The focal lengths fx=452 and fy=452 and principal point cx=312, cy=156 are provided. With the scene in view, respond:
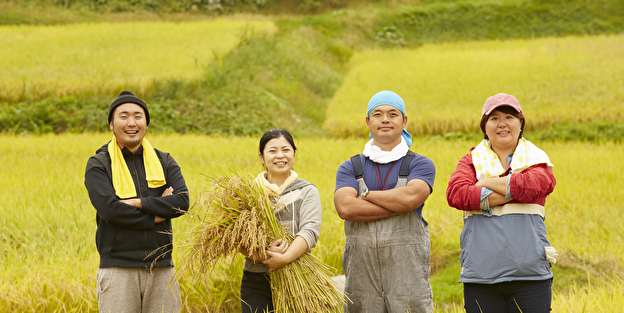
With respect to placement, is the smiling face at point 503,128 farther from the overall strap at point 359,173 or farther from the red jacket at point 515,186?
the overall strap at point 359,173

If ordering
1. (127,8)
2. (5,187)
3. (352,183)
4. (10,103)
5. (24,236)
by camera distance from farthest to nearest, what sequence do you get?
1. (127,8)
2. (10,103)
3. (5,187)
4. (24,236)
5. (352,183)

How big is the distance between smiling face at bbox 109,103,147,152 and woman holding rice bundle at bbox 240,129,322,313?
858 mm

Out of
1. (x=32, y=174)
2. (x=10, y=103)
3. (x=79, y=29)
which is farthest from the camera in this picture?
(x=79, y=29)

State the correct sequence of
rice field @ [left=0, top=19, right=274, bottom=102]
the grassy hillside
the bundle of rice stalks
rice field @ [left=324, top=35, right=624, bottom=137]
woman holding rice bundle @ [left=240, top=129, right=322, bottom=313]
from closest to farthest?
the bundle of rice stalks, woman holding rice bundle @ [left=240, top=129, right=322, bottom=313], the grassy hillside, rice field @ [left=324, top=35, right=624, bottom=137], rice field @ [left=0, top=19, right=274, bottom=102]

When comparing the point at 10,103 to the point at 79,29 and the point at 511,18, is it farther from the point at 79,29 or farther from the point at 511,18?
the point at 511,18

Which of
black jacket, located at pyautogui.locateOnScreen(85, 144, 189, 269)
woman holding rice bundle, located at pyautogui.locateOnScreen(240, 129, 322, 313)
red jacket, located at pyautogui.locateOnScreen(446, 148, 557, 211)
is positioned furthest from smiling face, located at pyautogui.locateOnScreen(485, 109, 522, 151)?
black jacket, located at pyautogui.locateOnScreen(85, 144, 189, 269)

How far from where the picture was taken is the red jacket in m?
2.60

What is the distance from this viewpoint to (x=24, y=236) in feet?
15.6

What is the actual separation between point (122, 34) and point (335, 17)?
14.9 m

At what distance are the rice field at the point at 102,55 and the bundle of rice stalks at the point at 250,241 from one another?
40.5ft

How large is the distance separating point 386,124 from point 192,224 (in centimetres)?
188

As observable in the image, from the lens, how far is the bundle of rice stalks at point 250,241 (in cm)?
271

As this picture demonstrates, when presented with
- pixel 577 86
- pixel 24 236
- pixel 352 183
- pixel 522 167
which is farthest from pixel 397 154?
pixel 577 86

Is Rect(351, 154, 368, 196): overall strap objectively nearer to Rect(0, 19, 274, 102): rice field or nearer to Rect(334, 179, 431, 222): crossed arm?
Rect(334, 179, 431, 222): crossed arm
